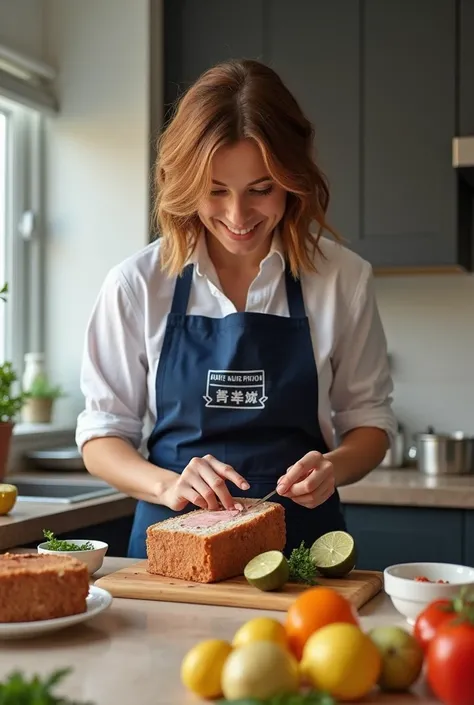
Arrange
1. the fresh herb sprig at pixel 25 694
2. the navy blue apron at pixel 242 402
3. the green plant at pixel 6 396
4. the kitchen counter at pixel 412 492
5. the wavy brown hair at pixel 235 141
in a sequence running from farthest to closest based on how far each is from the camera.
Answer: the kitchen counter at pixel 412 492, the green plant at pixel 6 396, the navy blue apron at pixel 242 402, the wavy brown hair at pixel 235 141, the fresh herb sprig at pixel 25 694

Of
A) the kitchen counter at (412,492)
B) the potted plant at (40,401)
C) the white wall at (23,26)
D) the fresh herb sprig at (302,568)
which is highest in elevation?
the white wall at (23,26)

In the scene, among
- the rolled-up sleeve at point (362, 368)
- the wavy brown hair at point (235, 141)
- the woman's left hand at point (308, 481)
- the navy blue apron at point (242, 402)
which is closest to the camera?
the woman's left hand at point (308, 481)

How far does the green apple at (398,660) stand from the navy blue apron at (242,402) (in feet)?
2.75

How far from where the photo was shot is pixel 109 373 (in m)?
2.03

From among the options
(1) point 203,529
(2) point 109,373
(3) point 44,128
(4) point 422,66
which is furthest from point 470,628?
(3) point 44,128

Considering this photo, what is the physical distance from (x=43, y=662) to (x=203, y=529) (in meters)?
0.47

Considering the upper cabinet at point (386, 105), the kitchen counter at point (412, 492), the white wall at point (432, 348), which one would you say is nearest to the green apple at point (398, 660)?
the kitchen counter at point (412, 492)

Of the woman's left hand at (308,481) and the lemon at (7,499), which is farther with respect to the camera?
the lemon at (7,499)

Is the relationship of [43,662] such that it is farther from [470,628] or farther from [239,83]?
[239,83]

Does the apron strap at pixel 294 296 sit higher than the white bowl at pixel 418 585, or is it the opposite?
the apron strap at pixel 294 296

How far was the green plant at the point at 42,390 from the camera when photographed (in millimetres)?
3322

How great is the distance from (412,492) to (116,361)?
1.19 meters

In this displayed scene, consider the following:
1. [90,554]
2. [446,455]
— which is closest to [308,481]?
[90,554]

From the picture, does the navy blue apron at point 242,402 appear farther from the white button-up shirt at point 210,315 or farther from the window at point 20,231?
the window at point 20,231
